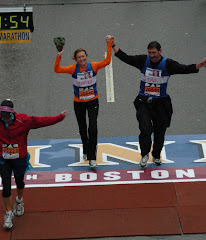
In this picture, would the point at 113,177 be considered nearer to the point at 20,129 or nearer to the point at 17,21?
the point at 20,129

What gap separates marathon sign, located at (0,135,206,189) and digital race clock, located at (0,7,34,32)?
2.18 meters

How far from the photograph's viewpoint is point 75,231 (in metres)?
9.30

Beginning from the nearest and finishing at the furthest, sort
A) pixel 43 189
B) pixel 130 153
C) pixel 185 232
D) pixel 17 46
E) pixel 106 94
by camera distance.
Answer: pixel 185 232 < pixel 43 189 < pixel 130 153 < pixel 106 94 < pixel 17 46

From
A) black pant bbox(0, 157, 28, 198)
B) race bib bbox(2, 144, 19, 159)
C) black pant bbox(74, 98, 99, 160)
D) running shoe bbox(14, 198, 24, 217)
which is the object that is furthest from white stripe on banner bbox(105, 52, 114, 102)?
race bib bbox(2, 144, 19, 159)

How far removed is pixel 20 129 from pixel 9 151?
13.2 inches

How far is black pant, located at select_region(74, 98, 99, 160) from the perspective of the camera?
10406 mm

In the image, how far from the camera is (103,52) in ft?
45.5

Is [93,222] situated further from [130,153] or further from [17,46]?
[17,46]

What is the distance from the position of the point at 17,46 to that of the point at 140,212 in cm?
588

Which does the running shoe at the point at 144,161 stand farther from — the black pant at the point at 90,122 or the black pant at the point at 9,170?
the black pant at the point at 9,170

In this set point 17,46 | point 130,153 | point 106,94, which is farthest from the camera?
point 17,46

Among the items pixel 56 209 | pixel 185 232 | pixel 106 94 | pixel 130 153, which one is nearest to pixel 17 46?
pixel 106 94

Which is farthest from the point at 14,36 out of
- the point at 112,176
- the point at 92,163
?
the point at 112,176

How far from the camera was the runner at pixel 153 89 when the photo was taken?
9.97 metres
